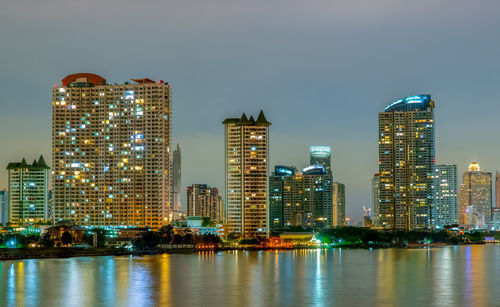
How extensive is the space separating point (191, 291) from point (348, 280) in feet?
88.1

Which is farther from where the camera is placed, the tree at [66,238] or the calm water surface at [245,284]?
the tree at [66,238]

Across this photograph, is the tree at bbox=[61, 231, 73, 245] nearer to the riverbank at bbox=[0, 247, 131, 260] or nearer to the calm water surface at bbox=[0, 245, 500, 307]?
the riverbank at bbox=[0, 247, 131, 260]

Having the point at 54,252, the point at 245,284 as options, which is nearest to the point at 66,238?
the point at 54,252

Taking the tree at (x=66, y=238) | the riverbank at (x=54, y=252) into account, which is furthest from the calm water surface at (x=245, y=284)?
the tree at (x=66, y=238)

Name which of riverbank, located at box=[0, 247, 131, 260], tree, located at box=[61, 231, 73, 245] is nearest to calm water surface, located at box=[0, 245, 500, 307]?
riverbank, located at box=[0, 247, 131, 260]

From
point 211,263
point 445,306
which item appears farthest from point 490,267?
point 445,306

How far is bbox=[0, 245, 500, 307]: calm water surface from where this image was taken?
84438mm

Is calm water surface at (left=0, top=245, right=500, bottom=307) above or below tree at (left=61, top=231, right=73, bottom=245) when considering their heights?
below

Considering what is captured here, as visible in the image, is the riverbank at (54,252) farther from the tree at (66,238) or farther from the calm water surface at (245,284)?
the calm water surface at (245,284)

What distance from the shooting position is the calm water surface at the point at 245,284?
277 feet

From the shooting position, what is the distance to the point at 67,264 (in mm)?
140000

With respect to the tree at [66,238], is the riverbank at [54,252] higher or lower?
lower

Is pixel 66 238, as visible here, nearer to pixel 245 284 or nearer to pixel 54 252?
pixel 54 252

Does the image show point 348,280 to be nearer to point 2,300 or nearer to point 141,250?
point 2,300
